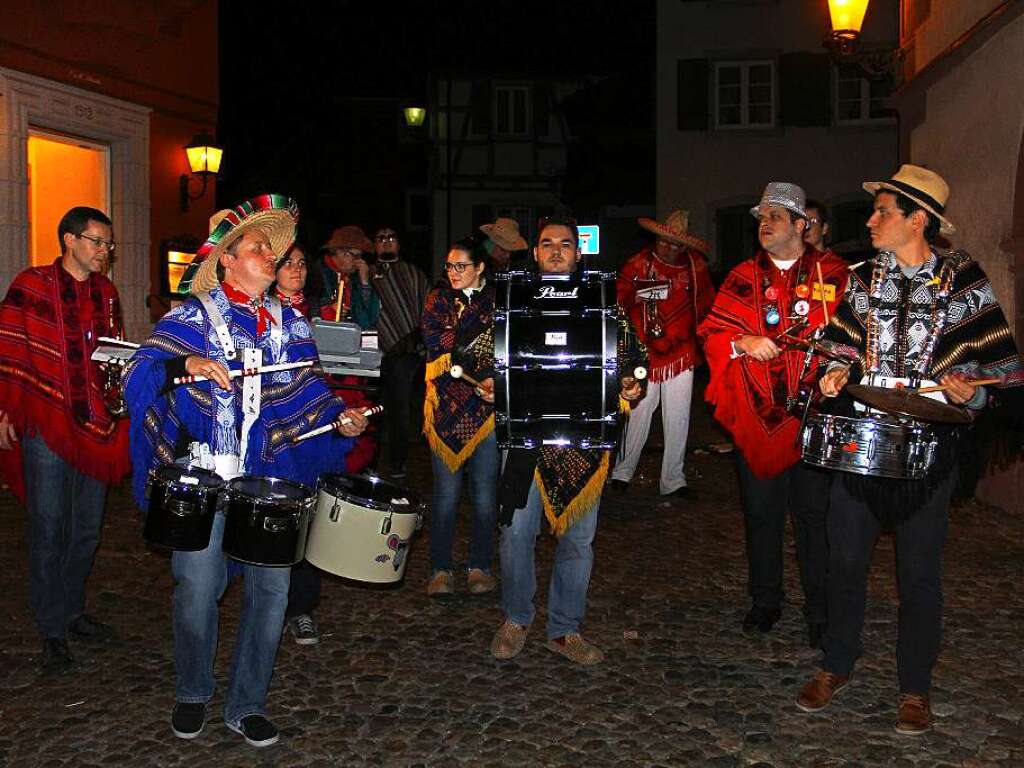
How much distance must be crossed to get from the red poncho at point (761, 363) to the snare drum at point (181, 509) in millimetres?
2580

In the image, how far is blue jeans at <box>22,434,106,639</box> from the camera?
5.07 metres

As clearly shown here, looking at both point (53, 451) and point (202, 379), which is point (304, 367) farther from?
point (53, 451)

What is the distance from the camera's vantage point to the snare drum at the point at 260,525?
3.92 m

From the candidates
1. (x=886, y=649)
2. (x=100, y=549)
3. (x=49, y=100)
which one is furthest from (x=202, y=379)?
(x=49, y=100)

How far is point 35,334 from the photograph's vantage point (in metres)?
5.07

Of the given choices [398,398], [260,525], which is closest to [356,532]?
[260,525]

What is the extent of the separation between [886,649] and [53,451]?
3.85 metres

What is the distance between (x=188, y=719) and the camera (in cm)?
420

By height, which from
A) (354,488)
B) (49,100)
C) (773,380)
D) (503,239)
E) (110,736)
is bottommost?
(110,736)

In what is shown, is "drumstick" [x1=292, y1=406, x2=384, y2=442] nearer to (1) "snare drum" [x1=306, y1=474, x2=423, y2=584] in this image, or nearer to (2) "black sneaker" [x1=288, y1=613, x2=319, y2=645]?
(1) "snare drum" [x1=306, y1=474, x2=423, y2=584]

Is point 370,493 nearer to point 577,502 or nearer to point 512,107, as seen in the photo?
point 577,502

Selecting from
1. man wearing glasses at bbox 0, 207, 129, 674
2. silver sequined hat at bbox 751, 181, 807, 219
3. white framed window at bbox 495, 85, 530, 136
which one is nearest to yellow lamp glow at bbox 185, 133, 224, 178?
man wearing glasses at bbox 0, 207, 129, 674

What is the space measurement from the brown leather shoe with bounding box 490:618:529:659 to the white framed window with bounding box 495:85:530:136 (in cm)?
3358

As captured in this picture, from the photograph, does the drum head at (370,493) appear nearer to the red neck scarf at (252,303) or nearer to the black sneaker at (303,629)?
the red neck scarf at (252,303)
